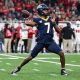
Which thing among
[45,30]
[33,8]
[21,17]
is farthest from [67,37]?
[45,30]

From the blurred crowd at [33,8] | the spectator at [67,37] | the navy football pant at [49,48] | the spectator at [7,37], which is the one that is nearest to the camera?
the navy football pant at [49,48]

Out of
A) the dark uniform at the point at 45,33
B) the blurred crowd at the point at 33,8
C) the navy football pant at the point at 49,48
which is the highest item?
Answer: the blurred crowd at the point at 33,8

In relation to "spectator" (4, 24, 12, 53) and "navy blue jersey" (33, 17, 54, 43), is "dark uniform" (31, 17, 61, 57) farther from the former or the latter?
"spectator" (4, 24, 12, 53)

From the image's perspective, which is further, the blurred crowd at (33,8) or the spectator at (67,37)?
the blurred crowd at (33,8)

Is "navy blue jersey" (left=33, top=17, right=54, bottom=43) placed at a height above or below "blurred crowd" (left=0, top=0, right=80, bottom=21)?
below

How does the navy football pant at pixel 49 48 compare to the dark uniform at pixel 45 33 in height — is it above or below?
below

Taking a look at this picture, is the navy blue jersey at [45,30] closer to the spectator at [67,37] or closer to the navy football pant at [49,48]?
the navy football pant at [49,48]

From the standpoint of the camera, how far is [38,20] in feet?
45.7

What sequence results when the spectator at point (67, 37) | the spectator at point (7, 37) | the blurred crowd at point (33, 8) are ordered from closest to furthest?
the spectator at point (7, 37) < the spectator at point (67, 37) < the blurred crowd at point (33, 8)

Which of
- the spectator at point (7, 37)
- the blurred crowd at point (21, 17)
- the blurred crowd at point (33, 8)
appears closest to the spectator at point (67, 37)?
the blurred crowd at point (21, 17)

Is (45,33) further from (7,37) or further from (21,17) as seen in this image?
(21,17)

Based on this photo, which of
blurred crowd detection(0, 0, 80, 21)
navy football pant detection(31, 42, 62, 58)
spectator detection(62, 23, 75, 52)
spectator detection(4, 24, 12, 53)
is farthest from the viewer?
blurred crowd detection(0, 0, 80, 21)

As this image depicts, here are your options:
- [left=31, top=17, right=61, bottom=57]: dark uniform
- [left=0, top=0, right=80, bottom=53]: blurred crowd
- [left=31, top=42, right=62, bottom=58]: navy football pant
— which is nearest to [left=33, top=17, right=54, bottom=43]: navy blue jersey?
[left=31, top=17, right=61, bottom=57]: dark uniform

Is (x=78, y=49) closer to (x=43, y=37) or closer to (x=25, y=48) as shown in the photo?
(x=25, y=48)
